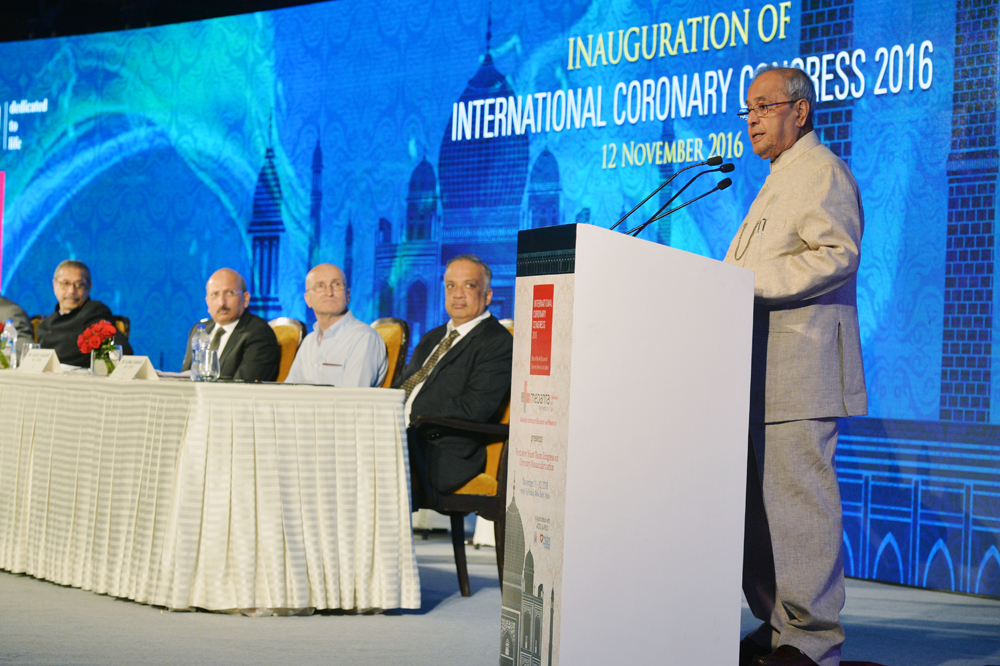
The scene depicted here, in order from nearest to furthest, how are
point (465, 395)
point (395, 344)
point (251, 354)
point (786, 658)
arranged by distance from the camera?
point (786, 658)
point (465, 395)
point (395, 344)
point (251, 354)

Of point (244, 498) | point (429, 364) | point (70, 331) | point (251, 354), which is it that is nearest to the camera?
point (244, 498)

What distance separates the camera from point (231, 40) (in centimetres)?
707

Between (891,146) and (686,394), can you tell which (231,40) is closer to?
(891,146)

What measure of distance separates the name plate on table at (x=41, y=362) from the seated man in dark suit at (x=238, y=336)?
0.65m

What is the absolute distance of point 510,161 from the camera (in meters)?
5.80

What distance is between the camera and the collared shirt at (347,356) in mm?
4191

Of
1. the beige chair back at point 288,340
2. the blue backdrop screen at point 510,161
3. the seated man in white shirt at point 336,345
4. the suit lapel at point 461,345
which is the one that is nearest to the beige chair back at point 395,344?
the seated man in white shirt at point 336,345

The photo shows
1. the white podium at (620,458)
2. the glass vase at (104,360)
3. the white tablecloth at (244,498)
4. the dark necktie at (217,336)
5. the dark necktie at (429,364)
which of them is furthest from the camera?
the dark necktie at (217,336)

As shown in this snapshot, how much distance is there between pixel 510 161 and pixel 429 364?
6.51 feet

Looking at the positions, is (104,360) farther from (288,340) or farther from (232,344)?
(288,340)

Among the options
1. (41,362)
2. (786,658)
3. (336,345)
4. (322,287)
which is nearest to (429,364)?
(336,345)

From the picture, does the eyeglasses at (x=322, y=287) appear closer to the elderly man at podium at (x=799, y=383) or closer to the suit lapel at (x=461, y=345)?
the suit lapel at (x=461, y=345)

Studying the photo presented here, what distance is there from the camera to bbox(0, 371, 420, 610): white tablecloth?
3117mm

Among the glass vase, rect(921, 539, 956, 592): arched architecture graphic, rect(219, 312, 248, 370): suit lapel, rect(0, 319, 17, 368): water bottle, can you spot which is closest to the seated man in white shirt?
rect(219, 312, 248, 370): suit lapel
